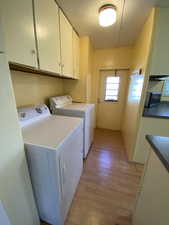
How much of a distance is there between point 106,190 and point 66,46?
7.68ft

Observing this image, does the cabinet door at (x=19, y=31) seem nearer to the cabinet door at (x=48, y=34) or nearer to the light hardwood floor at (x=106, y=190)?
the cabinet door at (x=48, y=34)

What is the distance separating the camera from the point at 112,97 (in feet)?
10.8

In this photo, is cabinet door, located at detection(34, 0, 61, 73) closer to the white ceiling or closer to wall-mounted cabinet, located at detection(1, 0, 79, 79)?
wall-mounted cabinet, located at detection(1, 0, 79, 79)

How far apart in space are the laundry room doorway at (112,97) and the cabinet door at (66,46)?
154 cm

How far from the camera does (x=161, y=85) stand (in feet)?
7.17

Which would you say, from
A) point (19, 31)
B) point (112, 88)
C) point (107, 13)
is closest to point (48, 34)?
point (19, 31)

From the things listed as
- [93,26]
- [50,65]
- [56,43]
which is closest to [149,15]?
[93,26]

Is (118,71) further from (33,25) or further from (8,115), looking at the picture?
(8,115)

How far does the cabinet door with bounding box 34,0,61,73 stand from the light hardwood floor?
1.74m

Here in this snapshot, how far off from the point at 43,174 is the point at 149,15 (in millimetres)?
2518

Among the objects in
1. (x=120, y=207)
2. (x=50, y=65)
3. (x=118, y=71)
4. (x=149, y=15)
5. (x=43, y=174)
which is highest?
(x=149, y=15)

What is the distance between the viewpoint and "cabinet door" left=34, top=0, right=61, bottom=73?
42.6 inches

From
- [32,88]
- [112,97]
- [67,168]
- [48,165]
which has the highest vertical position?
[32,88]

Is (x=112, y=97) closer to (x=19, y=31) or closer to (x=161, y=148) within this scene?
(x=161, y=148)
